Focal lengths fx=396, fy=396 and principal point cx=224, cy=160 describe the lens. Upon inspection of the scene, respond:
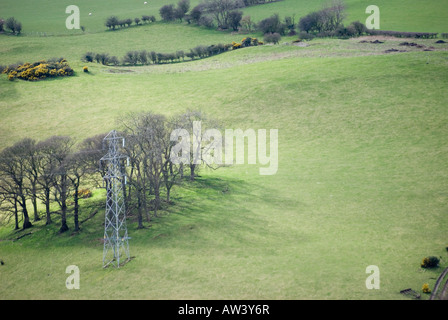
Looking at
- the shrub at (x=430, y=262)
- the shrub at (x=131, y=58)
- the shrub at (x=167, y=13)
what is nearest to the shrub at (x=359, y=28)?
the shrub at (x=131, y=58)

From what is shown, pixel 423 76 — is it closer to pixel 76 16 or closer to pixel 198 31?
pixel 198 31

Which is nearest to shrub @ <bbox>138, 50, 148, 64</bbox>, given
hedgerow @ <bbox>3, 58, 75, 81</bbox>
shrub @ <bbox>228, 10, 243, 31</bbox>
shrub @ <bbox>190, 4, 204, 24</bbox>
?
hedgerow @ <bbox>3, 58, 75, 81</bbox>

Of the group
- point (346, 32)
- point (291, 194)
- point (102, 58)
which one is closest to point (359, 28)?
point (346, 32)

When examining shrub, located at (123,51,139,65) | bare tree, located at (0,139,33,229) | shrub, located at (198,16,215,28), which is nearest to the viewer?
bare tree, located at (0,139,33,229)

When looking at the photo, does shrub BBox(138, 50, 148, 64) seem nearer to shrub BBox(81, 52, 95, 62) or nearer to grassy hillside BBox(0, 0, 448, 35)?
shrub BBox(81, 52, 95, 62)

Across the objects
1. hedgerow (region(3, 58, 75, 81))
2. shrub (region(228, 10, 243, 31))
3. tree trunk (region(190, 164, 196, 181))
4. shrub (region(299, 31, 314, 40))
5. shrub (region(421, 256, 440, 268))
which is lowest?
shrub (region(421, 256, 440, 268))

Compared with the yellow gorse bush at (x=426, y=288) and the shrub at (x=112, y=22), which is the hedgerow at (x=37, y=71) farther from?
the yellow gorse bush at (x=426, y=288)
